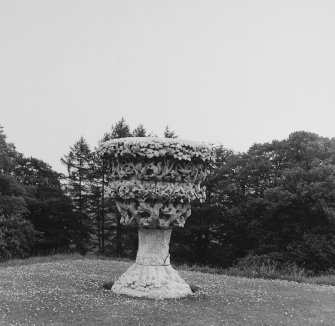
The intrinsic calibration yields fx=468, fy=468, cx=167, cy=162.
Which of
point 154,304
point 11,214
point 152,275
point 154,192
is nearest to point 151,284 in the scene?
point 152,275

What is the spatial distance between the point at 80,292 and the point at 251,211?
2574 cm

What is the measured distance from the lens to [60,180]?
4747 centimetres

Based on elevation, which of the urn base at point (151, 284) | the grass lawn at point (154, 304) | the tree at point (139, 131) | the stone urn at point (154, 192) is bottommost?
the grass lawn at point (154, 304)

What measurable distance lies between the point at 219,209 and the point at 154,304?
29.3 m

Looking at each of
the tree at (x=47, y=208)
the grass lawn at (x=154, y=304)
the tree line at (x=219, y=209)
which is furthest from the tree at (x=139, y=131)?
the grass lawn at (x=154, y=304)

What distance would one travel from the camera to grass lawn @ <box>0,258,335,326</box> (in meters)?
9.63

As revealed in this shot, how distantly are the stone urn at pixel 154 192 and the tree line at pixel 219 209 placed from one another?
19.6 m

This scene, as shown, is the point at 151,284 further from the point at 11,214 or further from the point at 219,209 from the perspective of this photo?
the point at 219,209

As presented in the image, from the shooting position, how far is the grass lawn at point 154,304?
963cm

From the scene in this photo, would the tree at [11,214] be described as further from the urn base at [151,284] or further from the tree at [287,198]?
the urn base at [151,284]

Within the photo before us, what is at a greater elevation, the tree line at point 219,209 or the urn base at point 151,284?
the tree line at point 219,209

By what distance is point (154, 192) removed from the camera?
12.1 meters

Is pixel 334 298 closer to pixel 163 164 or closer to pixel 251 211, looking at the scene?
pixel 163 164

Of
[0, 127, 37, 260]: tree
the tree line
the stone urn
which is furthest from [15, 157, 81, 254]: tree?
the stone urn
